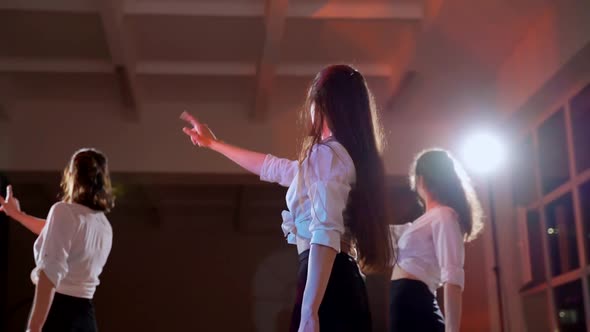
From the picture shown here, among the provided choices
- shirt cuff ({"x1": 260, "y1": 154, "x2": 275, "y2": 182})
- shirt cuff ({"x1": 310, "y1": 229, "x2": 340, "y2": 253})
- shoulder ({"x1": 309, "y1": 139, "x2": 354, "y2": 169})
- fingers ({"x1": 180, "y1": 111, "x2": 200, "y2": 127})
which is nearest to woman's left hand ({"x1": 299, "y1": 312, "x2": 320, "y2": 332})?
shirt cuff ({"x1": 310, "y1": 229, "x2": 340, "y2": 253})

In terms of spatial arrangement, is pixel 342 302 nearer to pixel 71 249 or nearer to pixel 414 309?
pixel 414 309

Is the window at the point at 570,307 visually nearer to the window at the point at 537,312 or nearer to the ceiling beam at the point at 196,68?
the window at the point at 537,312

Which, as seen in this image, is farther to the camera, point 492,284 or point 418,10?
point 492,284

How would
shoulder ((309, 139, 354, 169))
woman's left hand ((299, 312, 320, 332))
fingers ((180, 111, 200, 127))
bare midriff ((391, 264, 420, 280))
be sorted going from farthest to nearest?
bare midriff ((391, 264, 420, 280)) → fingers ((180, 111, 200, 127)) → shoulder ((309, 139, 354, 169)) → woman's left hand ((299, 312, 320, 332))

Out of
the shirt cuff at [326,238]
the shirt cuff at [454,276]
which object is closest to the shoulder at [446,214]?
the shirt cuff at [454,276]

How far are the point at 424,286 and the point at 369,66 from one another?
8.00 feet

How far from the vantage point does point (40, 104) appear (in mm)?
5000

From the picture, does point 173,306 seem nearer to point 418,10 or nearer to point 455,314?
point 418,10

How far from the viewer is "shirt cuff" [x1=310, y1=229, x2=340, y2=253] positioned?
1.56 meters

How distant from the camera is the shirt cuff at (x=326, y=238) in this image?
1560mm

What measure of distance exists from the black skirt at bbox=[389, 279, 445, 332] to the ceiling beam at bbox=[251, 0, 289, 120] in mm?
1869

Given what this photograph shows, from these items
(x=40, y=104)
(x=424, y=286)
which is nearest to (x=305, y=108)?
(x=424, y=286)

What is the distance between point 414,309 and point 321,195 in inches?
39.9

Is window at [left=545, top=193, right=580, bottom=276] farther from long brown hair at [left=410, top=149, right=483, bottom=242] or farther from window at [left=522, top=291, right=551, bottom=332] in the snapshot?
long brown hair at [left=410, top=149, right=483, bottom=242]
